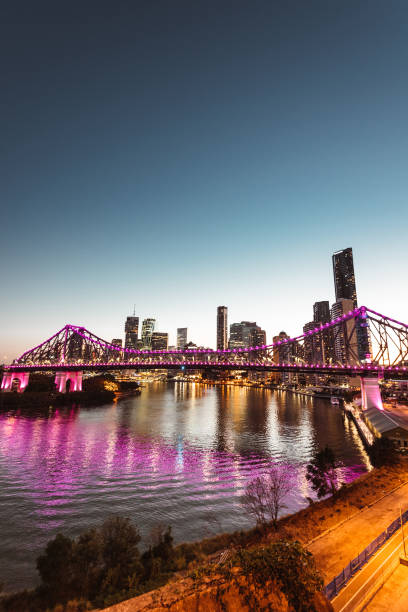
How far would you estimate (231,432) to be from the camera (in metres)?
52.1

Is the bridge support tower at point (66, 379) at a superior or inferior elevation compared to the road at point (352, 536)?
superior

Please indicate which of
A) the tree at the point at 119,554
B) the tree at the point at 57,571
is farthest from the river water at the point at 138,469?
the tree at the point at 119,554

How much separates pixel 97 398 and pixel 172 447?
5581 centimetres

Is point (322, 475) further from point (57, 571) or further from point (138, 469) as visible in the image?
point (57, 571)

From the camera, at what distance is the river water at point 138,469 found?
69.3 ft

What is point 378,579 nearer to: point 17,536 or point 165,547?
point 165,547

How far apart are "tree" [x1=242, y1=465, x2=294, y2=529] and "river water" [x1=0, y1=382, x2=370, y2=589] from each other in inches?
31.2

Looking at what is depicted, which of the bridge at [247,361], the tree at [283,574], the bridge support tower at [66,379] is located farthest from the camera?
the bridge support tower at [66,379]

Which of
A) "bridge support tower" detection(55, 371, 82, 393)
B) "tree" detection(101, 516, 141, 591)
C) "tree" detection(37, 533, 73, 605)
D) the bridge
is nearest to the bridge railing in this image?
"tree" detection(101, 516, 141, 591)

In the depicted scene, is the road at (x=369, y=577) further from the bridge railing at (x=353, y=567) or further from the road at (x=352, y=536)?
the road at (x=352, y=536)

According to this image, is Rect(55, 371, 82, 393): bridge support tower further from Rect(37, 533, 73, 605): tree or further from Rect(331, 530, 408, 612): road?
Rect(331, 530, 408, 612): road

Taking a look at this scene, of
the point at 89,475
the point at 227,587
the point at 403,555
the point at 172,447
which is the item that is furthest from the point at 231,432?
the point at 227,587

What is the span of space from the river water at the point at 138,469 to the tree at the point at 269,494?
793 mm

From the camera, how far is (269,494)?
23.6 m
